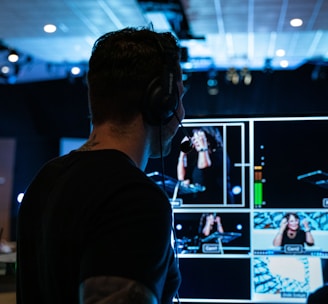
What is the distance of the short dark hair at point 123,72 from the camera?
0.73 m

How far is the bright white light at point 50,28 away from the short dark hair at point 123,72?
5.60 m

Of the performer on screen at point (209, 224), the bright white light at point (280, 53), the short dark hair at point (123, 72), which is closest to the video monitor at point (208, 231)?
the performer on screen at point (209, 224)

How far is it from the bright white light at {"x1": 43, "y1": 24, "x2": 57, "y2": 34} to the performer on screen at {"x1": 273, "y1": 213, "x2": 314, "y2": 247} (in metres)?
5.18

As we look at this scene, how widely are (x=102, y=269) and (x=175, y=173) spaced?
920mm

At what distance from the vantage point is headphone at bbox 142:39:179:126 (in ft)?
2.39

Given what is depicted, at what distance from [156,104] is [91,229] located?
0.67ft

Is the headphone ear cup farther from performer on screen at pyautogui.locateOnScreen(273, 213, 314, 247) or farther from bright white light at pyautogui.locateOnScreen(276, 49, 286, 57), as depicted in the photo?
bright white light at pyautogui.locateOnScreen(276, 49, 286, 57)

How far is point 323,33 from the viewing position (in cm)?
652

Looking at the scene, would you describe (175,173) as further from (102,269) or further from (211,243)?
(102,269)

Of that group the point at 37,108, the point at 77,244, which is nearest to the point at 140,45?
the point at 77,244

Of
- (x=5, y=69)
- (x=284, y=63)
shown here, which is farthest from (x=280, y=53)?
(x=5, y=69)

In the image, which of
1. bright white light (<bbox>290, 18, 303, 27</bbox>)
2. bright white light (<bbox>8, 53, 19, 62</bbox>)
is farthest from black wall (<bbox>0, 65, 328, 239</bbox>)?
bright white light (<bbox>290, 18, 303, 27</bbox>)

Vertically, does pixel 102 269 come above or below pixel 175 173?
below

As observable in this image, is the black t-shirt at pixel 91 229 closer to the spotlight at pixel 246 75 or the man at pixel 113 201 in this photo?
the man at pixel 113 201
